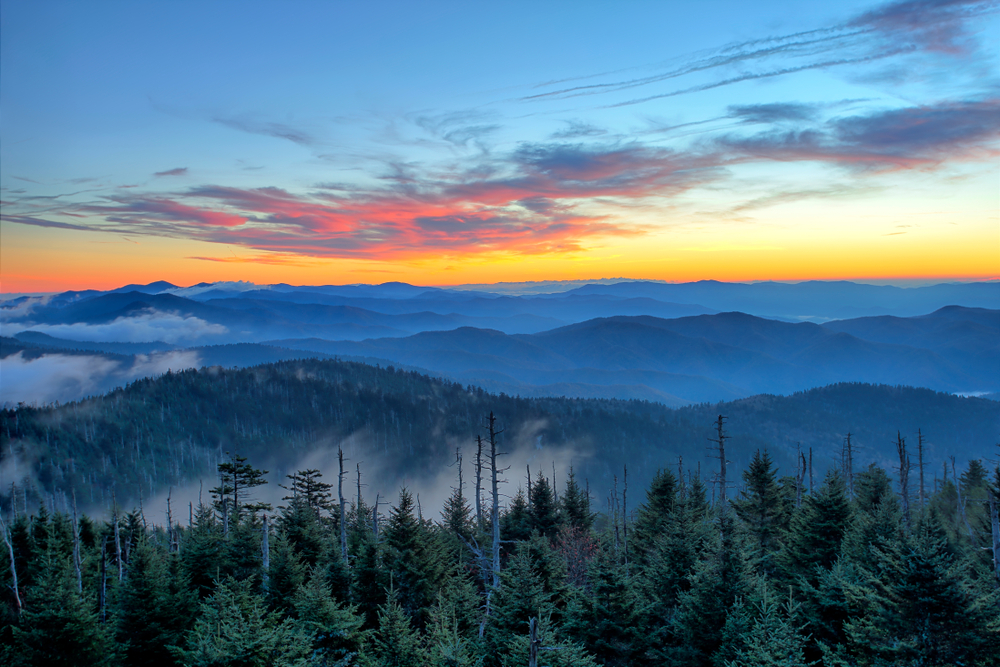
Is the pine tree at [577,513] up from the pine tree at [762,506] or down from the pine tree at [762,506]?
down

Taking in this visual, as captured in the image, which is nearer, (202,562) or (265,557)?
(265,557)

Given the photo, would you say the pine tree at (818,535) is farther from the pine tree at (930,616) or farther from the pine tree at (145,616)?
the pine tree at (145,616)

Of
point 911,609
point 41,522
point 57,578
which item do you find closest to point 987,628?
point 911,609

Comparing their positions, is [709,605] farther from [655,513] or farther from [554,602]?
[655,513]

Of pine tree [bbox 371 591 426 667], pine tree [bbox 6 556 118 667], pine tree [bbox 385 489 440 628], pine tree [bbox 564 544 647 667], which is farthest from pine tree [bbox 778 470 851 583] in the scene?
pine tree [bbox 6 556 118 667]

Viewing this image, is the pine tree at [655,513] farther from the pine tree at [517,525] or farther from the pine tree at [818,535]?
the pine tree at [818,535]

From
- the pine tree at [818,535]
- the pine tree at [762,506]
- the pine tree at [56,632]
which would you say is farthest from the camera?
the pine tree at [762,506]

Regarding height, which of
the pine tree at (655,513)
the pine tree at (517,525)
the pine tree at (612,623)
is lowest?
the pine tree at (517,525)

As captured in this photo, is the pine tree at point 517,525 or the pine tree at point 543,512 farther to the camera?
Result: the pine tree at point 517,525

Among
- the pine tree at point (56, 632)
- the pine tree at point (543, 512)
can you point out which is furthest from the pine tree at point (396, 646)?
the pine tree at point (543, 512)

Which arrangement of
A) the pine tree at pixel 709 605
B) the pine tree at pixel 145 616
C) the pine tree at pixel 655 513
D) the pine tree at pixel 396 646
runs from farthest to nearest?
the pine tree at pixel 655 513 → the pine tree at pixel 145 616 → the pine tree at pixel 709 605 → the pine tree at pixel 396 646

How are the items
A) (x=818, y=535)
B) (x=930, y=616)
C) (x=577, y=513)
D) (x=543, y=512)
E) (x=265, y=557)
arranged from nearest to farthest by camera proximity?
(x=930, y=616)
(x=818, y=535)
(x=265, y=557)
(x=543, y=512)
(x=577, y=513)

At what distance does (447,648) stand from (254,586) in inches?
784

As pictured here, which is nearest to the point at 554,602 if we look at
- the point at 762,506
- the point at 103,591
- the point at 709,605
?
the point at 709,605
